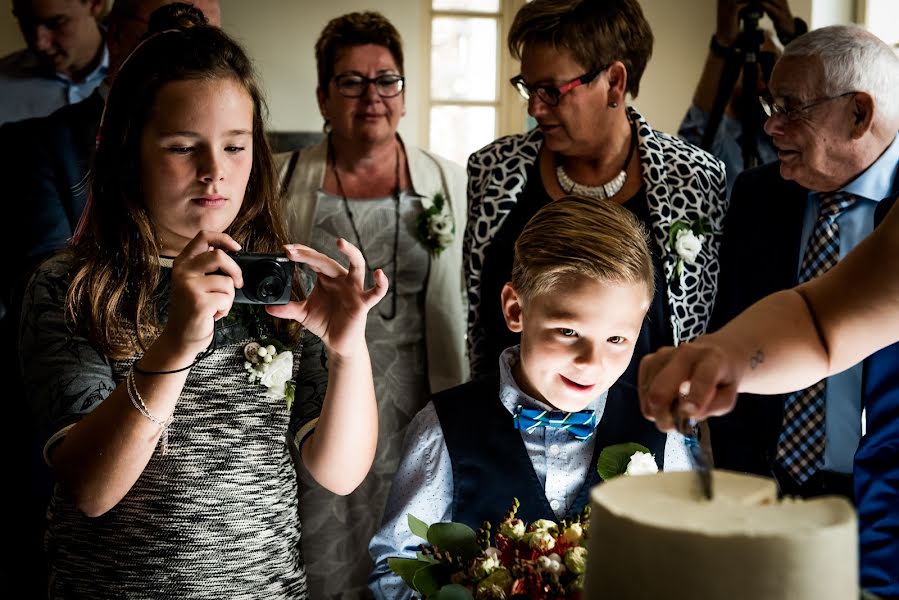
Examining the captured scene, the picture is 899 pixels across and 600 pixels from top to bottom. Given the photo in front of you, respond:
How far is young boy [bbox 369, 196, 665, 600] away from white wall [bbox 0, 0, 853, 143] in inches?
129

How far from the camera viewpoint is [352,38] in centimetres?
275

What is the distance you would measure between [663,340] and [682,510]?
154cm

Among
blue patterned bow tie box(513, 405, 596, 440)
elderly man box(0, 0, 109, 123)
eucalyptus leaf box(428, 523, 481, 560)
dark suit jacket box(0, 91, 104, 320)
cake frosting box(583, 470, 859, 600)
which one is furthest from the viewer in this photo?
elderly man box(0, 0, 109, 123)

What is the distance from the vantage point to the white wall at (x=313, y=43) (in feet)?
15.8

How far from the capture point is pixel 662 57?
4.81 m

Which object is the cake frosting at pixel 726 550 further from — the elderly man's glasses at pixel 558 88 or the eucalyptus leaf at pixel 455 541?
the elderly man's glasses at pixel 558 88

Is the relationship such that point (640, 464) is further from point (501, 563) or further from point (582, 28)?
point (582, 28)

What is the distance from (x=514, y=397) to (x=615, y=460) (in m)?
0.35

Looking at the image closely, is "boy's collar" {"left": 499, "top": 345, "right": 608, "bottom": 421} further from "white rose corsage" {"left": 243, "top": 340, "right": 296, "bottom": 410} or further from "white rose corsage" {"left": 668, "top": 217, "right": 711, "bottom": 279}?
"white rose corsage" {"left": 668, "top": 217, "right": 711, "bottom": 279}

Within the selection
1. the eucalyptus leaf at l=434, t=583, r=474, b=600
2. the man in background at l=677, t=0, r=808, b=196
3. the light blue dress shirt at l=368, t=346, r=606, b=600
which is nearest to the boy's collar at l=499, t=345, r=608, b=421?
the light blue dress shirt at l=368, t=346, r=606, b=600

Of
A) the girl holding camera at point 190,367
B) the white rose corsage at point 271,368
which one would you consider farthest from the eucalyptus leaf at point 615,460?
the white rose corsage at point 271,368

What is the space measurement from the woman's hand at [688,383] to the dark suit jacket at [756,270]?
4.25ft

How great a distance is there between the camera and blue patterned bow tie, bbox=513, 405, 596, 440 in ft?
5.39

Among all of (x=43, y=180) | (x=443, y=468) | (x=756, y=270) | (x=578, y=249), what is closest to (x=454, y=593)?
(x=443, y=468)
